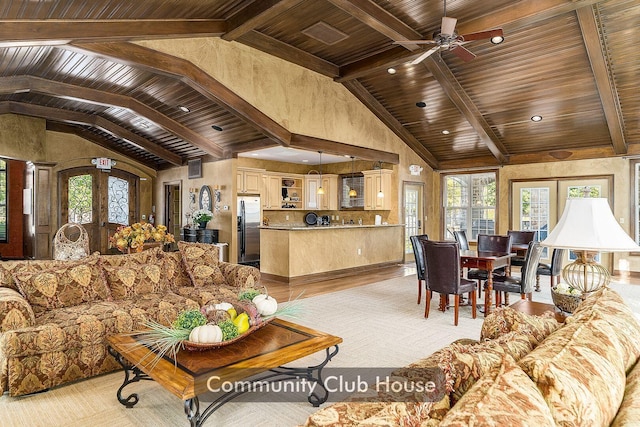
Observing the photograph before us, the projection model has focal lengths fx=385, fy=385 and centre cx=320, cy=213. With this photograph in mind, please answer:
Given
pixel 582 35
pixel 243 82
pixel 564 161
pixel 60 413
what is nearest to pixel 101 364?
pixel 60 413

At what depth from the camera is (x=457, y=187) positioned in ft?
34.9

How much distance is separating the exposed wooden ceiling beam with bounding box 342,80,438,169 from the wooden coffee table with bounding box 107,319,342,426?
605cm

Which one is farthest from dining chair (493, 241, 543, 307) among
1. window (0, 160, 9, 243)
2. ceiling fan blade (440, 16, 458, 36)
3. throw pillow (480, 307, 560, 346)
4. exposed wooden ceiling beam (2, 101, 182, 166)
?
window (0, 160, 9, 243)

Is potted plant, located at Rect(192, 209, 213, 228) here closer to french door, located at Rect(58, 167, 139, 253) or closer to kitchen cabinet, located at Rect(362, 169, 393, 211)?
french door, located at Rect(58, 167, 139, 253)

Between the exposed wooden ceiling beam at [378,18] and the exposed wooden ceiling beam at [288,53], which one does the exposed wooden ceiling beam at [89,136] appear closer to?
the exposed wooden ceiling beam at [288,53]

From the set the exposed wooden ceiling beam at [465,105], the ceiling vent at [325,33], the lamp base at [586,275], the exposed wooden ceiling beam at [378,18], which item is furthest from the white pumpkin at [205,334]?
the exposed wooden ceiling beam at [465,105]

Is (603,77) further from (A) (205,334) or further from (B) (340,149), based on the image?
(A) (205,334)

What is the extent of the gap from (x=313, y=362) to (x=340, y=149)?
5191 millimetres

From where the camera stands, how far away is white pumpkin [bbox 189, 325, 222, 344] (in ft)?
7.20

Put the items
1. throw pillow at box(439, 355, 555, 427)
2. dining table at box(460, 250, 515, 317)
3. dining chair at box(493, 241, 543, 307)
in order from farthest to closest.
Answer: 1. dining table at box(460, 250, 515, 317)
2. dining chair at box(493, 241, 543, 307)
3. throw pillow at box(439, 355, 555, 427)

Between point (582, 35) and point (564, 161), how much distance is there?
3716mm

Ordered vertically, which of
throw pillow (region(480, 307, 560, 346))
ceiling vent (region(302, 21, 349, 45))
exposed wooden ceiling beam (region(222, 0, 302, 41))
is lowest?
throw pillow (region(480, 307, 560, 346))

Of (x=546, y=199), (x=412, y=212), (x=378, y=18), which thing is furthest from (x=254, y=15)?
(x=546, y=199)

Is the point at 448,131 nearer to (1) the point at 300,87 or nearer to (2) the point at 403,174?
(2) the point at 403,174
